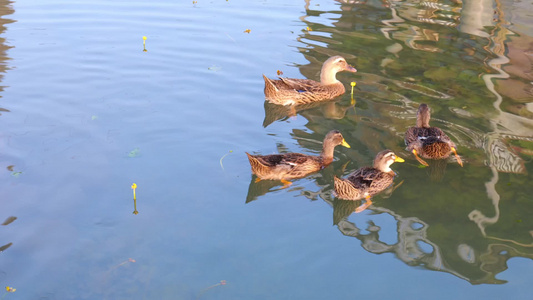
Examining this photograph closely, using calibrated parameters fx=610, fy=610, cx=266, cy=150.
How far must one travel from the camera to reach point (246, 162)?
29.3 ft

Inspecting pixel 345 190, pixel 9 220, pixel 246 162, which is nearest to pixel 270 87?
pixel 246 162

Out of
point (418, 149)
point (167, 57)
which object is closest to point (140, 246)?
point (418, 149)

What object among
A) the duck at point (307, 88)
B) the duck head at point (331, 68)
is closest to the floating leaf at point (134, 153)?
the duck at point (307, 88)

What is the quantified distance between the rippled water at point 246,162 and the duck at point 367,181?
0.19 m

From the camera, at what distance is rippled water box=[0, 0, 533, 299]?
6.62m

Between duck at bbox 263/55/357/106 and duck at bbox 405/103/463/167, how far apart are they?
2.55m

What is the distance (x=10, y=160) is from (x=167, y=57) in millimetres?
5246

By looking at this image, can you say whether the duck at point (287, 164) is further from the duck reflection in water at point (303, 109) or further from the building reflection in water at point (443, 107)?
the duck reflection in water at point (303, 109)

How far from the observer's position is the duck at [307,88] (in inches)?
440

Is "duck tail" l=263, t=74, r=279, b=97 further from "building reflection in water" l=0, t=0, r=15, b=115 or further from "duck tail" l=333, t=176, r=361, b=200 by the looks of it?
"building reflection in water" l=0, t=0, r=15, b=115

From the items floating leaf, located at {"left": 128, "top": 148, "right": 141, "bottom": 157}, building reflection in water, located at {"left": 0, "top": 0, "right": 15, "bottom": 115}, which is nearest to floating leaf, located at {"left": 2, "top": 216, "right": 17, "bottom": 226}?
floating leaf, located at {"left": 128, "top": 148, "right": 141, "bottom": 157}

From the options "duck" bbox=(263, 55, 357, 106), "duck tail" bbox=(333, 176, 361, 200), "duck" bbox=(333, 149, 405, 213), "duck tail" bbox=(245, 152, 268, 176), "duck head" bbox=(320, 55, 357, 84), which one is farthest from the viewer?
"duck head" bbox=(320, 55, 357, 84)

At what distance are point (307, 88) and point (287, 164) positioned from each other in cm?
352

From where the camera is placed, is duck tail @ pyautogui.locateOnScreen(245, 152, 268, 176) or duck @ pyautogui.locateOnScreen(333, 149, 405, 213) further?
duck tail @ pyautogui.locateOnScreen(245, 152, 268, 176)
